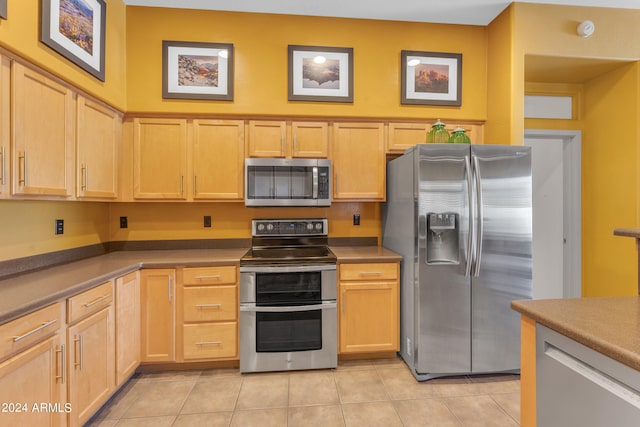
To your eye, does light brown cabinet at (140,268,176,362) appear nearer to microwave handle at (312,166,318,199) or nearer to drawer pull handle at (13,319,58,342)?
drawer pull handle at (13,319,58,342)

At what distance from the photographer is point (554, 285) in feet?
11.1

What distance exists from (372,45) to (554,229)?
8.71 feet

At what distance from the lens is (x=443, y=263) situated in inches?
94.2

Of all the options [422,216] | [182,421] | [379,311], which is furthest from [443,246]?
[182,421]

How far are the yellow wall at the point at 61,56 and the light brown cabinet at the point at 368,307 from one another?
228 cm

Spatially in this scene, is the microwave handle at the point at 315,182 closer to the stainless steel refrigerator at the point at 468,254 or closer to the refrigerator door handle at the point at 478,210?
the stainless steel refrigerator at the point at 468,254

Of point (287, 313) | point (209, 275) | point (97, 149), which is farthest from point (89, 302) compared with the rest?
point (287, 313)

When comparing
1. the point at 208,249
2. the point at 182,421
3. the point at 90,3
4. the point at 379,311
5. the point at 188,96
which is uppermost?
the point at 90,3

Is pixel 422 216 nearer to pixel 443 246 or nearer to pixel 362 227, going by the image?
pixel 443 246

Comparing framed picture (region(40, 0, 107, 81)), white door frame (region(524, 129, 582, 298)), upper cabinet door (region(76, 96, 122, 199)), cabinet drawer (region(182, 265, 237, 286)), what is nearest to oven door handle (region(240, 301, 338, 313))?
cabinet drawer (region(182, 265, 237, 286))

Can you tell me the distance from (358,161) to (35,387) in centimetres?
258

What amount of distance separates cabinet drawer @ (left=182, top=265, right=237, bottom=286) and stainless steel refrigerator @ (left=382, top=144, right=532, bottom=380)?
1429 millimetres

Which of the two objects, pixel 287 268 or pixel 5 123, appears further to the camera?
pixel 287 268

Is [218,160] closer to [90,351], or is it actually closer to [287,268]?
[287,268]
